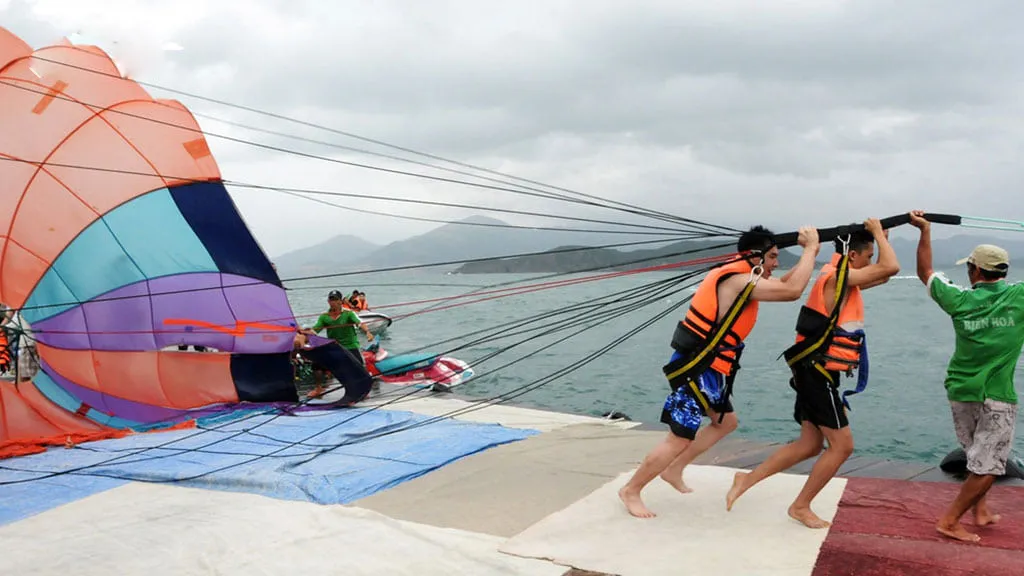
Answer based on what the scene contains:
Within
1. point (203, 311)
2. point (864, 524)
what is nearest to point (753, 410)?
point (203, 311)

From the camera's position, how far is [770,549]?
4.07m

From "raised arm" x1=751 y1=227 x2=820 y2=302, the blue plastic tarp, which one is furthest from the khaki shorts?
the blue plastic tarp

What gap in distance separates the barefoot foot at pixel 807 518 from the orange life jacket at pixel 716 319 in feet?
2.74

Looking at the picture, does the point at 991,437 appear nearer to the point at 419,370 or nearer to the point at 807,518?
the point at 807,518

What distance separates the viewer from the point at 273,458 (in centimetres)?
651

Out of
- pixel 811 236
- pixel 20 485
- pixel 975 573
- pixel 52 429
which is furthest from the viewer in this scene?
pixel 52 429

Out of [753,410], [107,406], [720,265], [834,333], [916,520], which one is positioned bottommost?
[753,410]

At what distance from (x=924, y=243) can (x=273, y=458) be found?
4899 mm

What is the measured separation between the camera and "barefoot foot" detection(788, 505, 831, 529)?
4320 millimetres

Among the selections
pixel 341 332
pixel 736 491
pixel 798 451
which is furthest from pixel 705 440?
pixel 341 332

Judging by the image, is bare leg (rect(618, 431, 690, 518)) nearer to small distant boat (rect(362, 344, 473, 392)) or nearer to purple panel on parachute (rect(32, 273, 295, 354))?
purple panel on parachute (rect(32, 273, 295, 354))

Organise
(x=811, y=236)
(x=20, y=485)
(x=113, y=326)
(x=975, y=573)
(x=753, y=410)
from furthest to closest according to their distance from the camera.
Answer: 1. (x=753, y=410)
2. (x=113, y=326)
3. (x=20, y=485)
4. (x=811, y=236)
5. (x=975, y=573)

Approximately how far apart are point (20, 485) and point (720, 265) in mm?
5329

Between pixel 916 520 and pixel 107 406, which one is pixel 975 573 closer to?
pixel 916 520
